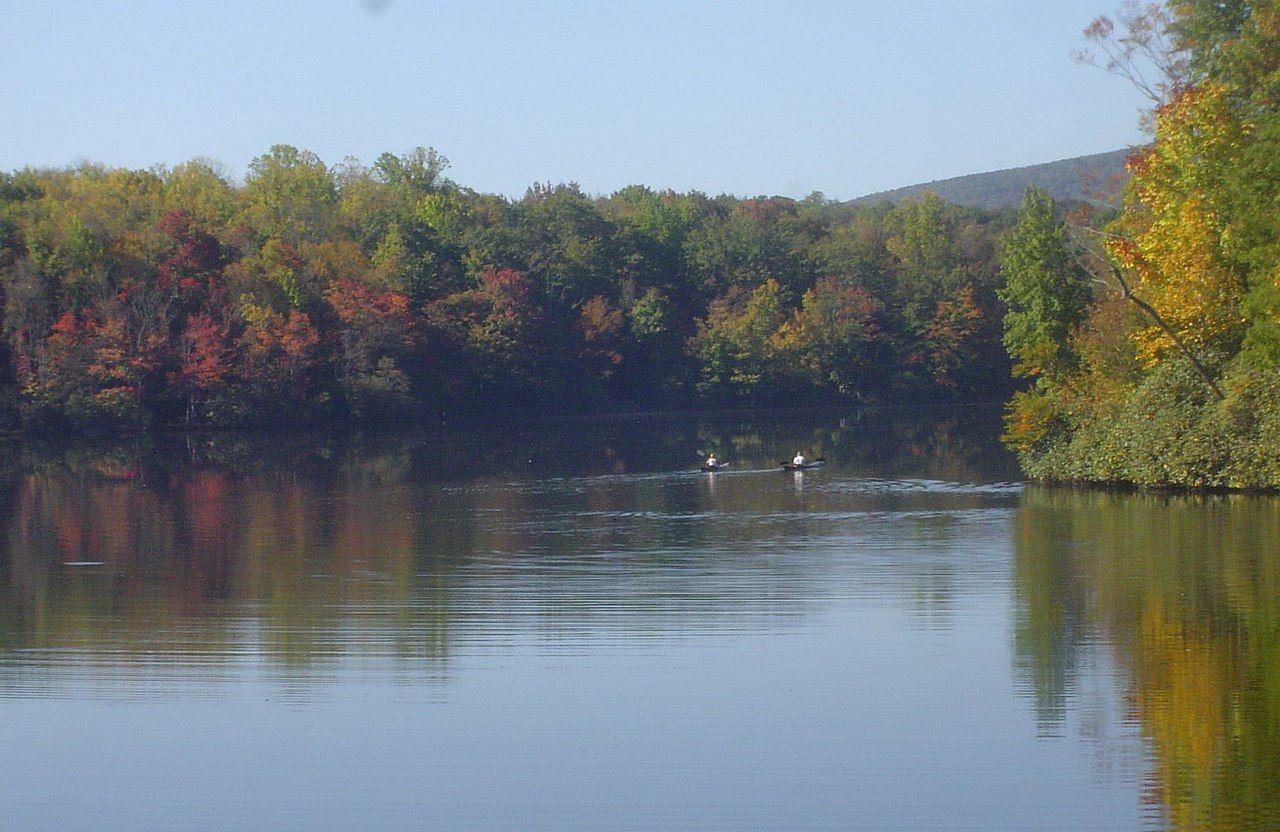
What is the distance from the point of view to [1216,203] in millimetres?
27078

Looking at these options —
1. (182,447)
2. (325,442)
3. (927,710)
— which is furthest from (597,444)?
(927,710)

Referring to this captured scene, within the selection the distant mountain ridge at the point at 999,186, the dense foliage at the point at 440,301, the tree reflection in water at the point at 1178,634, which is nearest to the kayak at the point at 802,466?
the tree reflection in water at the point at 1178,634

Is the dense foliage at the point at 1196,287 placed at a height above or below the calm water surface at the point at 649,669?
above

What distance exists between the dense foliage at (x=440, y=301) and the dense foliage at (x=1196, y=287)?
3659cm

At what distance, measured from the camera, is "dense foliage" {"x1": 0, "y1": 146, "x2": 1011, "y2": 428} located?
57.8 meters

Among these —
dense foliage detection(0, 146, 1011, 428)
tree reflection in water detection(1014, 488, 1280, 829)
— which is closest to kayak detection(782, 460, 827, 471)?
tree reflection in water detection(1014, 488, 1280, 829)

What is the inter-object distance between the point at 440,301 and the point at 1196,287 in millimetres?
44274

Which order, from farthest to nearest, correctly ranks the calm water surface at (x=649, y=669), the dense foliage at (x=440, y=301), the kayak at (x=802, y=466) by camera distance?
the dense foliage at (x=440, y=301) < the kayak at (x=802, y=466) < the calm water surface at (x=649, y=669)

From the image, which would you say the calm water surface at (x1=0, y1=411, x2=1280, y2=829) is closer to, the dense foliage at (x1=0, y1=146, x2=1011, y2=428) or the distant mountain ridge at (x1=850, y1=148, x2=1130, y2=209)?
the dense foliage at (x1=0, y1=146, x2=1011, y2=428)

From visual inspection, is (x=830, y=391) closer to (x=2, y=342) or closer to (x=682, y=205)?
(x=682, y=205)

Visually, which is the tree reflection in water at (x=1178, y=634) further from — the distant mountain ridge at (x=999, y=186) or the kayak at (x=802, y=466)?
the distant mountain ridge at (x=999, y=186)

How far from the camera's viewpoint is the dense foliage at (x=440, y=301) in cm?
5775

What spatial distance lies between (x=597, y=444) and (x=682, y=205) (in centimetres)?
4248

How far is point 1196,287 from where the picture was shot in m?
27.8
